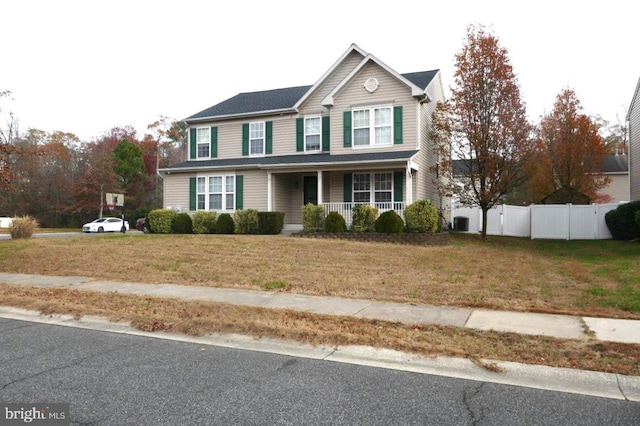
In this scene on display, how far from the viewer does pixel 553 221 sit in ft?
72.0

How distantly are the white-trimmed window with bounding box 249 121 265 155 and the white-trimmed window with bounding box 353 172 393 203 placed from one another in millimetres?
5304

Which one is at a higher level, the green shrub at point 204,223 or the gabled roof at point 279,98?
the gabled roof at point 279,98

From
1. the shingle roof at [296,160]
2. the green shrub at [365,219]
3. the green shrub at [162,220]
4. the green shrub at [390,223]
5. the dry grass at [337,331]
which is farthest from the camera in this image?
the green shrub at [162,220]

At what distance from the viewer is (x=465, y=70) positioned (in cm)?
1877

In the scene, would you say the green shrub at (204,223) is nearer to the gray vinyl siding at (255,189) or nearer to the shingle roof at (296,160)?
the gray vinyl siding at (255,189)

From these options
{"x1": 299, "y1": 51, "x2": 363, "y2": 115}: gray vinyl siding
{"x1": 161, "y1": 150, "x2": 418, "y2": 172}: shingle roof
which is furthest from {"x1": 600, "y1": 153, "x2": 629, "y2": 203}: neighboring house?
{"x1": 161, "y1": 150, "x2": 418, "y2": 172}: shingle roof

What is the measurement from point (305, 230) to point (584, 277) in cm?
1019

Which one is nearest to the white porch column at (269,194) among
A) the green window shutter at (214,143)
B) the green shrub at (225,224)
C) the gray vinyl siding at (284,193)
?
the gray vinyl siding at (284,193)

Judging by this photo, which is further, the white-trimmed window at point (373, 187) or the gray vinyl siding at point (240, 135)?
the gray vinyl siding at point (240, 135)

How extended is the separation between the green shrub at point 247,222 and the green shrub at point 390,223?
5.79 m

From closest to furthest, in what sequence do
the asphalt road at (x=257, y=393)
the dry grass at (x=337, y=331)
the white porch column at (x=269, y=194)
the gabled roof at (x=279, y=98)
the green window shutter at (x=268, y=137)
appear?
1. the asphalt road at (x=257, y=393)
2. the dry grass at (x=337, y=331)
3. the gabled roof at (x=279, y=98)
4. the white porch column at (x=269, y=194)
5. the green window shutter at (x=268, y=137)

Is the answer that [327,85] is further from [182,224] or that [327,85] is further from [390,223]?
[182,224]

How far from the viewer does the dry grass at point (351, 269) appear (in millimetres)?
8469

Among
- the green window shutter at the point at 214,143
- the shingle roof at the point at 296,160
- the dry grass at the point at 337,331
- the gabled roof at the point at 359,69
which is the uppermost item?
the gabled roof at the point at 359,69
